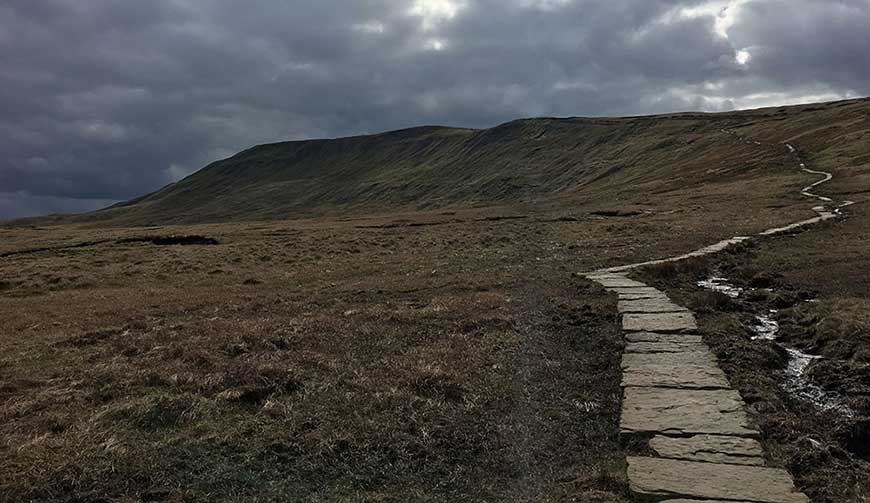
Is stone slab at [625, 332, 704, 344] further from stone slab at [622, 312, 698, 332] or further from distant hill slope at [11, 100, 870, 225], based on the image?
distant hill slope at [11, 100, 870, 225]

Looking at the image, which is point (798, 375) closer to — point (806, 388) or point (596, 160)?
point (806, 388)

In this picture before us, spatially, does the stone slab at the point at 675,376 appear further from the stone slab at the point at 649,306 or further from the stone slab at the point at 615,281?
the stone slab at the point at 615,281

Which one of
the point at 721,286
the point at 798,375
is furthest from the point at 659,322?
the point at 721,286

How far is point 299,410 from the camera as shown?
8.27 m

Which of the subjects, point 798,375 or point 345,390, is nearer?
point 345,390

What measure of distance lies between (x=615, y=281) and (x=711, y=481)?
11262 millimetres

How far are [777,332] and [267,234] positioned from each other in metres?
51.5

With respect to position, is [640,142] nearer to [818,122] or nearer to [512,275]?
[818,122]

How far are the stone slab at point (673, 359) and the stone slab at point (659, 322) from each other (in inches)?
56.5

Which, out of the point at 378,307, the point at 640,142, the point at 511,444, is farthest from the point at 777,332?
the point at 640,142

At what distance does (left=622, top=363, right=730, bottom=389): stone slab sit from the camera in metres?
8.67

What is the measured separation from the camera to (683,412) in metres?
7.69

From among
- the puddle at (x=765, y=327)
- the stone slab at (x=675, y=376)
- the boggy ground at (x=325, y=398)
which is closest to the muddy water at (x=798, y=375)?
the puddle at (x=765, y=327)

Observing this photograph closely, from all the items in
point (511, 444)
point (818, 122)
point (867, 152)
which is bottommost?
point (511, 444)
